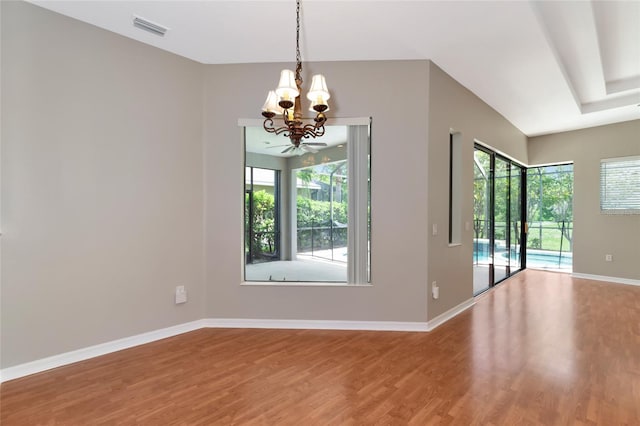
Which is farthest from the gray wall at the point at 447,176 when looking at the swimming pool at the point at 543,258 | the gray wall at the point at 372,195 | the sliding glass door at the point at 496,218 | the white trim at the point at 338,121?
the swimming pool at the point at 543,258

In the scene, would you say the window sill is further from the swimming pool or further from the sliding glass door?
the swimming pool

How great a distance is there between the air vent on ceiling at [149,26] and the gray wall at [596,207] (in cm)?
743

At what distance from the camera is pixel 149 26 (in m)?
2.80

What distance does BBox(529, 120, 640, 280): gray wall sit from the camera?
5594mm

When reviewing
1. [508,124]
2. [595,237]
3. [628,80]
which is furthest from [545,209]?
[628,80]

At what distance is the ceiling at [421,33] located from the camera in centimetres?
255

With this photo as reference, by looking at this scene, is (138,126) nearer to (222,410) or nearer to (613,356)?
(222,410)

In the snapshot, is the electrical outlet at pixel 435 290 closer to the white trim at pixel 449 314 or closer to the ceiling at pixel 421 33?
the white trim at pixel 449 314

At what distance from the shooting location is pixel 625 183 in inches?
222

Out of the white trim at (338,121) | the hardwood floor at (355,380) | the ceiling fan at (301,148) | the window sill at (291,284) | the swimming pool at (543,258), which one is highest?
the white trim at (338,121)

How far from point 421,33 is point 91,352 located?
14.1 ft

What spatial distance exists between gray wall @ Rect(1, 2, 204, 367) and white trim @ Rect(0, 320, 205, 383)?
59mm

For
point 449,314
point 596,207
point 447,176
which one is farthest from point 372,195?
point 596,207

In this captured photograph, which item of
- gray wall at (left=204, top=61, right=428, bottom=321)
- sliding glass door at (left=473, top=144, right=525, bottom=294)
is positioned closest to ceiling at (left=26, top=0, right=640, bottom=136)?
gray wall at (left=204, top=61, right=428, bottom=321)
